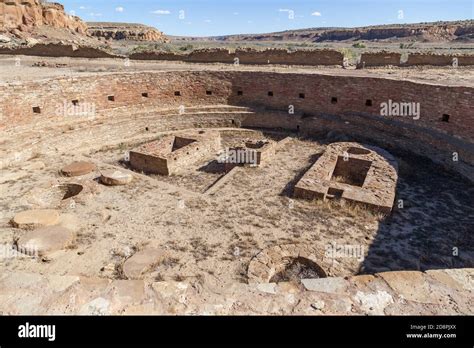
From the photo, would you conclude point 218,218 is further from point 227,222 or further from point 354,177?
point 354,177

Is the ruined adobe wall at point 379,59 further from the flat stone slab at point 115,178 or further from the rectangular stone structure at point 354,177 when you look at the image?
the flat stone slab at point 115,178

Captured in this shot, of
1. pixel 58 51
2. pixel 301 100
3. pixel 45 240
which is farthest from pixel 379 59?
pixel 58 51

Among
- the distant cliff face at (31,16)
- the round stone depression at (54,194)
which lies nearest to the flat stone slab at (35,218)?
the round stone depression at (54,194)

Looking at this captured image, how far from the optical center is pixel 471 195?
9727 millimetres

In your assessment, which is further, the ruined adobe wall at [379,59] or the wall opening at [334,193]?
the ruined adobe wall at [379,59]

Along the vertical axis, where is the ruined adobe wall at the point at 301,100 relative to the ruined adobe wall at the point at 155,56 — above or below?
below

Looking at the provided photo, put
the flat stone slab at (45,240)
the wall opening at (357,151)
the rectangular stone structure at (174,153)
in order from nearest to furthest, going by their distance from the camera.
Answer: the flat stone slab at (45,240), the rectangular stone structure at (174,153), the wall opening at (357,151)

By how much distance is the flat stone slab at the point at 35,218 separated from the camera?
759 cm

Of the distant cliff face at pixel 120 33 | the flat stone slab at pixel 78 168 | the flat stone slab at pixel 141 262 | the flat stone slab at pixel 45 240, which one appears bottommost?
the flat stone slab at pixel 141 262

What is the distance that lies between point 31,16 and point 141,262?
147 ft

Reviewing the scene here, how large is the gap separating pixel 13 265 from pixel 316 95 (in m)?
14.5

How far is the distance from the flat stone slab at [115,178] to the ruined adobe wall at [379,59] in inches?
621
